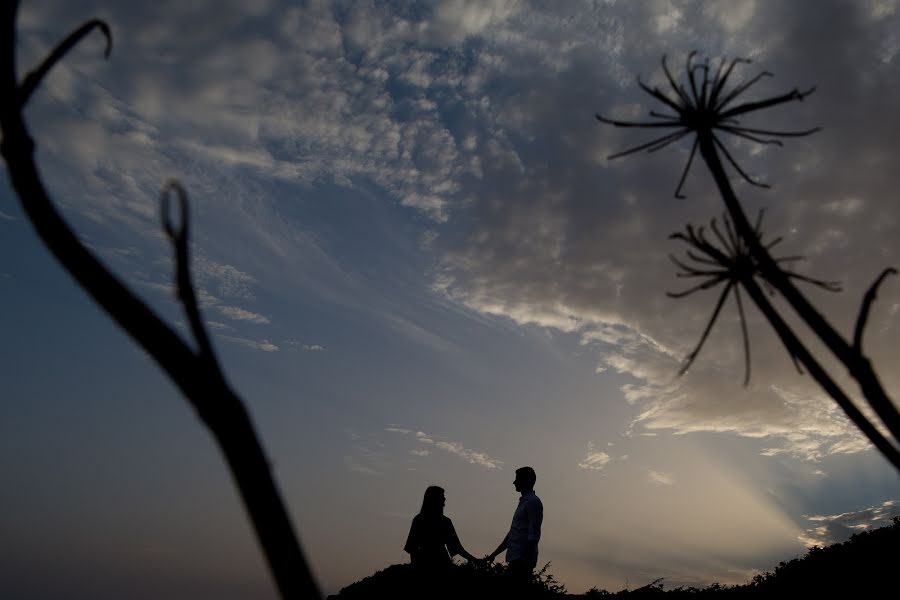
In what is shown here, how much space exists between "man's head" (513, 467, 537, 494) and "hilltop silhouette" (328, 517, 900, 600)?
7.98ft

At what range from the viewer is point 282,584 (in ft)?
3.25

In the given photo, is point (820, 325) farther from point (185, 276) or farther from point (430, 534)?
point (430, 534)

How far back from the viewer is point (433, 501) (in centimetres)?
1124

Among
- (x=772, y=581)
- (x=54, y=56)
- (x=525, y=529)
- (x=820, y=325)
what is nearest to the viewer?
(x=54, y=56)

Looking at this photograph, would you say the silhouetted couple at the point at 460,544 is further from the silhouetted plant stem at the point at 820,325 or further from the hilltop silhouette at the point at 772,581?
the silhouetted plant stem at the point at 820,325

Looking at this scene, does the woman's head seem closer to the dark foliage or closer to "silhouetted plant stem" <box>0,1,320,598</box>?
the dark foliage

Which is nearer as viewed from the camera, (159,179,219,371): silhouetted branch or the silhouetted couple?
(159,179,219,371): silhouetted branch

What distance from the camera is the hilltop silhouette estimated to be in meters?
11.8

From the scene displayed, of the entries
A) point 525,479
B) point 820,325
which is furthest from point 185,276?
point 525,479

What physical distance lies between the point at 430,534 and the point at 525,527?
1.92 m

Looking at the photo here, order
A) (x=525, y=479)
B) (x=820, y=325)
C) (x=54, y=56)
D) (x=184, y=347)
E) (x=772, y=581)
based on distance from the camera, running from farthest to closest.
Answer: (x=772, y=581) < (x=525, y=479) < (x=820, y=325) < (x=54, y=56) < (x=184, y=347)

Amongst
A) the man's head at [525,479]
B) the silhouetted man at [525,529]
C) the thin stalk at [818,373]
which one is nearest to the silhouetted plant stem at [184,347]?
the thin stalk at [818,373]

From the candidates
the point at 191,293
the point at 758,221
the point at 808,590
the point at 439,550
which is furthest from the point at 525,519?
the point at 191,293

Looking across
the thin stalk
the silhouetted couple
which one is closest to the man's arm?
the silhouetted couple
